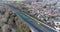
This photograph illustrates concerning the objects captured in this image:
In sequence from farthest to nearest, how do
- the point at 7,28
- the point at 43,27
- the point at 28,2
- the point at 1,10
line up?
the point at 1,10
the point at 28,2
the point at 7,28
the point at 43,27

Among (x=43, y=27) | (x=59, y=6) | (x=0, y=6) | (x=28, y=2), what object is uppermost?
(x=43, y=27)

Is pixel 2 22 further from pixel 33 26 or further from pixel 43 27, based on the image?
pixel 43 27

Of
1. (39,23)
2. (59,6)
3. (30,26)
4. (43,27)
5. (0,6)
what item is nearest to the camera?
(43,27)

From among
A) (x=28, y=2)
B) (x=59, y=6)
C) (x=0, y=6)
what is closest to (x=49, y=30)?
(x=59, y=6)

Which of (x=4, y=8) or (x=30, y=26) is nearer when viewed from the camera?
(x=30, y=26)

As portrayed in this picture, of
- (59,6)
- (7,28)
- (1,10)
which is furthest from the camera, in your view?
(1,10)

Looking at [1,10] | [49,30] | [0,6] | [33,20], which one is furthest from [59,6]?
[0,6]

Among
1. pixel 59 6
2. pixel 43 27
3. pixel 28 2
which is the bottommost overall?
pixel 28 2

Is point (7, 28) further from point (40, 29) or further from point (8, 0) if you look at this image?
point (8, 0)

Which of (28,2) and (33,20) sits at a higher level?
(33,20)
